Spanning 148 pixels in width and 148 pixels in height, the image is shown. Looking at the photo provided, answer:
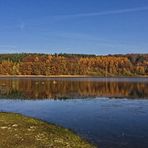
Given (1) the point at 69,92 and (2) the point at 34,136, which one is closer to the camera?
(2) the point at 34,136

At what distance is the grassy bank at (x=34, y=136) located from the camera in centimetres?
2072

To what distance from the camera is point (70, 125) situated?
3098 cm

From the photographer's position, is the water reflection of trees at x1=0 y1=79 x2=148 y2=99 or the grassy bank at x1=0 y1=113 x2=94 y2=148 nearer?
the grassy bank at x1=0 y1=113 x2=94 y2=148

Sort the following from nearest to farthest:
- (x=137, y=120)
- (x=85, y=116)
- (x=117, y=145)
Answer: (x=117, y=145)
(x=137, y=120)
(x=85, y=116)

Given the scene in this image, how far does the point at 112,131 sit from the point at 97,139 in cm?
317

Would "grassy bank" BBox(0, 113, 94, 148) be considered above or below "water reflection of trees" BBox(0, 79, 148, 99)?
above

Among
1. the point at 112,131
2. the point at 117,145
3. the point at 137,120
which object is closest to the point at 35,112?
the point at 137,120

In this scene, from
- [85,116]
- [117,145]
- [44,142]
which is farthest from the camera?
[85,116]

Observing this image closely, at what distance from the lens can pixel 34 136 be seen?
22.8m

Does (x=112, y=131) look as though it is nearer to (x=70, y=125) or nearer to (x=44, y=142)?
(x=70, y=125)

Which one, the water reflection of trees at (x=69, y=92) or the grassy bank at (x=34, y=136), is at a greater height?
the grassy bank at (x=34, y=136)

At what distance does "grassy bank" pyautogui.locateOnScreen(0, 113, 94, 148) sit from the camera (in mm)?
20719

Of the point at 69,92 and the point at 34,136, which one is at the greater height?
the point at 34,136

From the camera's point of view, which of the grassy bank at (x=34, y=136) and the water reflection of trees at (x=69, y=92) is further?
the water reflection of trees at (x=69, y=92)
